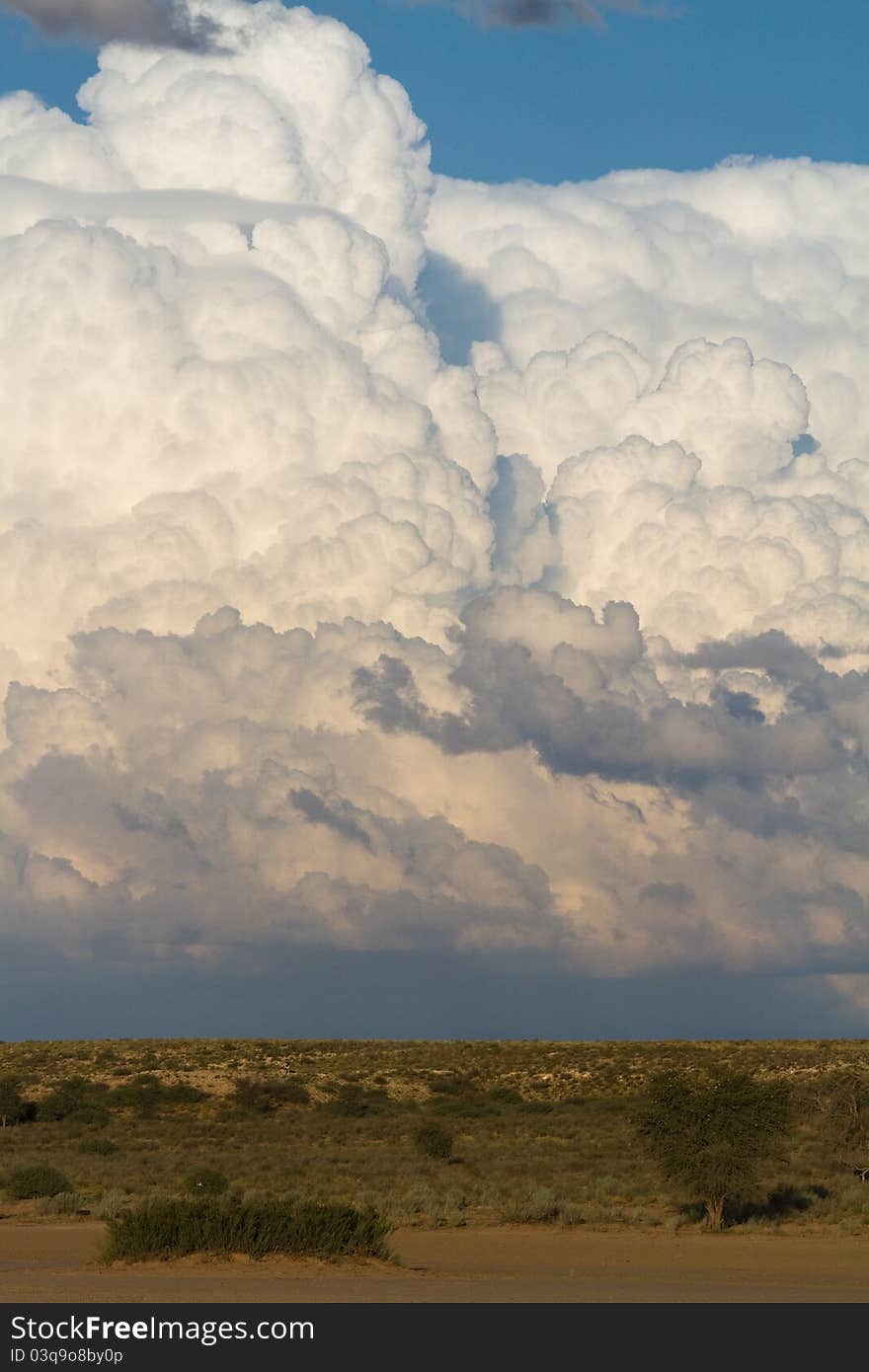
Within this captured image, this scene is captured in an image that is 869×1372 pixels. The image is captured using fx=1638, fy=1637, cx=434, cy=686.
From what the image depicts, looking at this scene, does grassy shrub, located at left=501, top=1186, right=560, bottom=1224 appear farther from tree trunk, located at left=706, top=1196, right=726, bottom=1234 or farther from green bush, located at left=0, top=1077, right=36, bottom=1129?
green bush, located at left=0, top=1077, right=36, bottom=1129

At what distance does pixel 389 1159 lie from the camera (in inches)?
2549

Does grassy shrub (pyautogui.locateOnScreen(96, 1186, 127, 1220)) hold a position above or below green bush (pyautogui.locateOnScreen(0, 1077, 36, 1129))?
below

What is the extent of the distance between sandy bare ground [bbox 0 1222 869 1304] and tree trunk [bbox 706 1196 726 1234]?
1465 mm

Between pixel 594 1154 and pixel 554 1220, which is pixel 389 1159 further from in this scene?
pixel 554 1220

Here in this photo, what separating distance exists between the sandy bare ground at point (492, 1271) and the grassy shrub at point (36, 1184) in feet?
21.5

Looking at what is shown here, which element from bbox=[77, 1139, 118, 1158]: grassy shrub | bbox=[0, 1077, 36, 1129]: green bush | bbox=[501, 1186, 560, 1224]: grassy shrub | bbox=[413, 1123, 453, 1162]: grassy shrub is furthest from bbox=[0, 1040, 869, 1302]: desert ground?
bbox=[413, 1123, 453, 1162]: grassy shrub

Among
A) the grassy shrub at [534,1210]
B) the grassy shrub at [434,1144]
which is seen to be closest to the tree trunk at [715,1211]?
the grassy shrub at [534,1210]

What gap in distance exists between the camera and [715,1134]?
47719 millimetres

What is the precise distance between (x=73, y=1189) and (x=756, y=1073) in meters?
58.7

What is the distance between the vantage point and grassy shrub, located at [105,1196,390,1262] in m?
35.4

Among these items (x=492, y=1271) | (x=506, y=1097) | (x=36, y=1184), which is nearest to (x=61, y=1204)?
(x=36, y=1184)

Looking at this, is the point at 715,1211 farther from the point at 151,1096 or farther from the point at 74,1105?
the point at 151,1096
